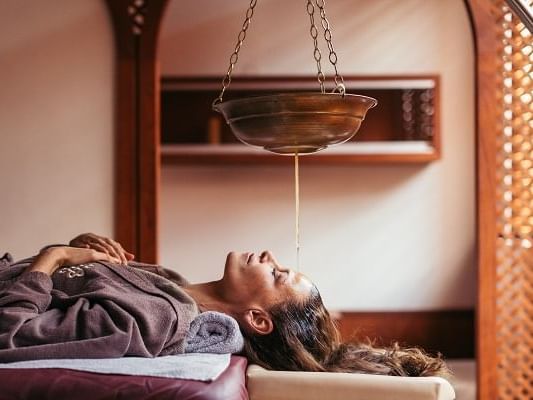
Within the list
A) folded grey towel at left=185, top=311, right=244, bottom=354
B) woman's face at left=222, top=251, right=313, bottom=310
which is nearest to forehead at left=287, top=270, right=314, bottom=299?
woman's face at left=222, top=251, right=313, bottom=310

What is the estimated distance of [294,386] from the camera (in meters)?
2.39

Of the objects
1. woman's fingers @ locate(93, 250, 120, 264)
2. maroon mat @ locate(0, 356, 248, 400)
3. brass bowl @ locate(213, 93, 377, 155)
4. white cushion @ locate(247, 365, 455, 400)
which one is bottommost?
white cushion @ locate(247, 365, 455, 400)

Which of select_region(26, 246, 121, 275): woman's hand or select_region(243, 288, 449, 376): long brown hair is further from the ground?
select_region(26, 246, 121, 275): woman's hand

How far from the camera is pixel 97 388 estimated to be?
2123 millimetres

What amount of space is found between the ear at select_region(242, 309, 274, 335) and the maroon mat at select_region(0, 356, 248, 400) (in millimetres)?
597

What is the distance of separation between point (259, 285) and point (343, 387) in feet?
1.76

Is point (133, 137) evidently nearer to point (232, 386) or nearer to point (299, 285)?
point (299, 285)

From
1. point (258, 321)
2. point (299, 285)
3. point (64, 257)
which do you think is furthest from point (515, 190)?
point (64, 257)

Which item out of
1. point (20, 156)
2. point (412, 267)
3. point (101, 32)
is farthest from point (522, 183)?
point (20, 156)

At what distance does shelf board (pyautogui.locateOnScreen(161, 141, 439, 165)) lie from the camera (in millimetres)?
5672

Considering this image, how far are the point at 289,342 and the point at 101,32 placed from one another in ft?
8.95

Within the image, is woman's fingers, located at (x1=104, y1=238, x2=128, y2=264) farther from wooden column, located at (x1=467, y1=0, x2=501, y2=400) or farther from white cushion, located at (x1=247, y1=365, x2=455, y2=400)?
wooden column, located at (x1=467, y1=0, x2=501, y2=400)

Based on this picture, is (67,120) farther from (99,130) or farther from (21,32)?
(21,32)

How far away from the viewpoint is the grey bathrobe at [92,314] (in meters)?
2.33
